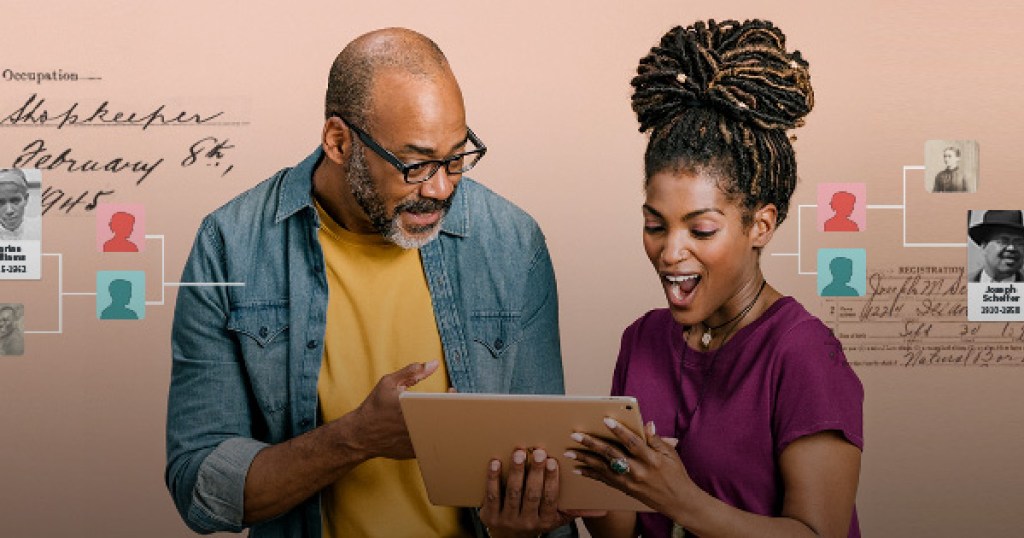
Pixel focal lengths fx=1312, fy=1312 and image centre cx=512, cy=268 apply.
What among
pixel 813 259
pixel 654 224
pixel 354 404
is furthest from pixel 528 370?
pixel 813 259

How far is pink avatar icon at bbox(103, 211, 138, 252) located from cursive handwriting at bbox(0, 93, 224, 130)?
0.83ft

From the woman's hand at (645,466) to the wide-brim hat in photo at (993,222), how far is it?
1.84m

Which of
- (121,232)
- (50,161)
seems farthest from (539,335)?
(50,161)

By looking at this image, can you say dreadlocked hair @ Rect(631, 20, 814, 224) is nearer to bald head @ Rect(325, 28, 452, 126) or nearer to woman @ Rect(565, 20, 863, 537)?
woman @ Rect(565, 20, 863, 537)

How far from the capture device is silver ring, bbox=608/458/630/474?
2.12m

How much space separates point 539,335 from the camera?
2.80 metres

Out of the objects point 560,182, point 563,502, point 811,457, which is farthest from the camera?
point 560,182

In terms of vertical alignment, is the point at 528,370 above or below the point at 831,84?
below

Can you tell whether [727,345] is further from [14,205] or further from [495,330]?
[14,205]

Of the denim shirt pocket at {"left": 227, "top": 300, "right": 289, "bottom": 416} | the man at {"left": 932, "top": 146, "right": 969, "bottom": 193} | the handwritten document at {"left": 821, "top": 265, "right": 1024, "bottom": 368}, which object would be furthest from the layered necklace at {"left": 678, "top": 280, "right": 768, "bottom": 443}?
the man at {"left": 932, "top": 146, "right": 969, "bottom": 193}

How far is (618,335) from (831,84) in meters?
0.90

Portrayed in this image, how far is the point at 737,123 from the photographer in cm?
232

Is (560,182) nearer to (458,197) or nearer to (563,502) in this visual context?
(458,197)

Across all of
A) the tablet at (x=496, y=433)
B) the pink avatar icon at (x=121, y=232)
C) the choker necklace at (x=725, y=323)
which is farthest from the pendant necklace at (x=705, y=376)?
the pink avatar icon at (x=121, y=232)
